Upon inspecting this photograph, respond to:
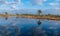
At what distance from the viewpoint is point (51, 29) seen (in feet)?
9.27

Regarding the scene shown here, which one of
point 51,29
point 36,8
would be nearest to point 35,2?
point 36,8

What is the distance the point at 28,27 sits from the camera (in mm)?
2865

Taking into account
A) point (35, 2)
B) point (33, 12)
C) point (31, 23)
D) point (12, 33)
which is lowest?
point (12, 33)

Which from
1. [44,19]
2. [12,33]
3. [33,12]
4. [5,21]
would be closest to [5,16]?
[5,21]

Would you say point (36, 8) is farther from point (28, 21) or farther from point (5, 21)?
point (5, 21)

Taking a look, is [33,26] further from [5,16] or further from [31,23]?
[5,16]

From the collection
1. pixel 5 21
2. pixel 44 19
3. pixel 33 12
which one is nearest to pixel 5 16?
pixel 5 21

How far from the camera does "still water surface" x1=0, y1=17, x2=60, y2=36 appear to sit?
2844 millimetres

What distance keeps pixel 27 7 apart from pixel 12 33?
23.9 inches

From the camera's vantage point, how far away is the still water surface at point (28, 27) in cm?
284

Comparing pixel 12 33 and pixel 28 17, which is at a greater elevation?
pixel 28 17

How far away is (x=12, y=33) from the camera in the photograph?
2.90m

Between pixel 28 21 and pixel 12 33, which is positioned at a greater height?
pixel 28 21

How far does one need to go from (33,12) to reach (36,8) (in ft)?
0.33
